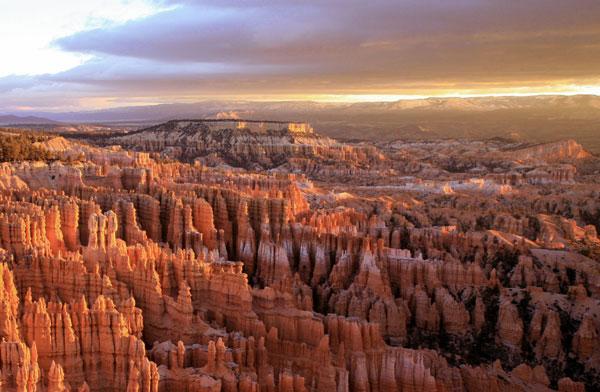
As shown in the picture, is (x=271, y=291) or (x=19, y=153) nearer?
(x=271, y=291)

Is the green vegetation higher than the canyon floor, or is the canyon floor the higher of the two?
the green vegetation

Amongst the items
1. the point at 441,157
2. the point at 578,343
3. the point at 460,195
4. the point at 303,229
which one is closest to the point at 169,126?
the point at 441,157

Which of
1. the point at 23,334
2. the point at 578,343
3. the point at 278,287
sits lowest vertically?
the point at 578,343

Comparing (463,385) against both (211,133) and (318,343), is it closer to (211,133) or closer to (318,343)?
(318,343)

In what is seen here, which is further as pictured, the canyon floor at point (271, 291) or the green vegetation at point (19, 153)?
the green vegetation at point (19, 153)

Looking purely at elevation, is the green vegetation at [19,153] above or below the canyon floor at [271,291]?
above

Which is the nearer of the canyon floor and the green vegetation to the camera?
the canyon floor

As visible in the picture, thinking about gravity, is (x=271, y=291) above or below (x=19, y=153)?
below

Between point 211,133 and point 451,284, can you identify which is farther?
point 211,133
